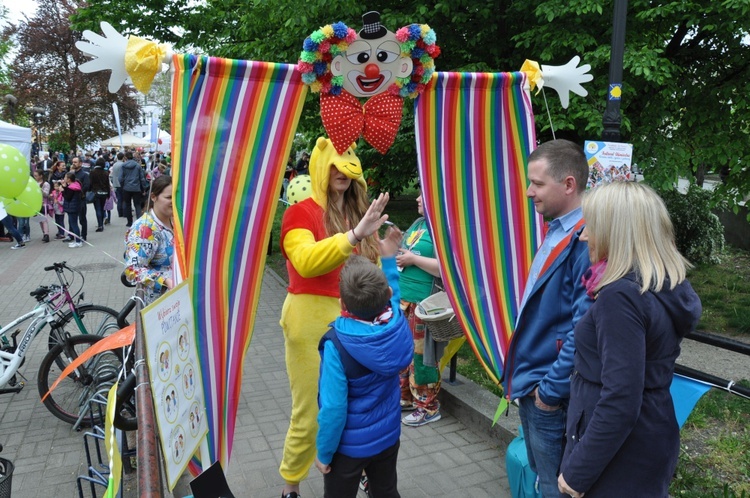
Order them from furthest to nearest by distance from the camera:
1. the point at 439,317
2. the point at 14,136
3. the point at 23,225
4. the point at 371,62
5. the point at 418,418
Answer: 1. the point at 23,225
2. the point at 14,136
3. the point at 418,418
4. the point at 439,317
5. the point at 371,62

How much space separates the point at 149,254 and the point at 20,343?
4.96 feet

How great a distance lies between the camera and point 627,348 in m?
1.63

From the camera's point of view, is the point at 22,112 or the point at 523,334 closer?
the point at 523,334

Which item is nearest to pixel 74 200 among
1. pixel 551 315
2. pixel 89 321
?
pixel 89 321

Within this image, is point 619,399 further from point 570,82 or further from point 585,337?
point 570,82

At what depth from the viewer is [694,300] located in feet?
5.70

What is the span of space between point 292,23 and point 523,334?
553 cm

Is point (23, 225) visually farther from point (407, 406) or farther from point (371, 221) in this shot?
point (371, 221)

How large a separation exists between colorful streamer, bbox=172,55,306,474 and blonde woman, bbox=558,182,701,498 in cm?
163

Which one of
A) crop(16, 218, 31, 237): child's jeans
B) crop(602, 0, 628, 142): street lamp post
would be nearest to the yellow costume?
crop(602, 0, 628, 142): street lamp post

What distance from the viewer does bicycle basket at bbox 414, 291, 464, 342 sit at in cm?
388

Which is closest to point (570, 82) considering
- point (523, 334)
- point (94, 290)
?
point (523, 334)

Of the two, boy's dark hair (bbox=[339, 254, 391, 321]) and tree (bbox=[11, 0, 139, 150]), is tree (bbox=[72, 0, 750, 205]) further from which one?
tree (bbox=[11, 0, 139, 150])

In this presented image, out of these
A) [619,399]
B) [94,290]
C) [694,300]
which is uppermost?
[694,300]
